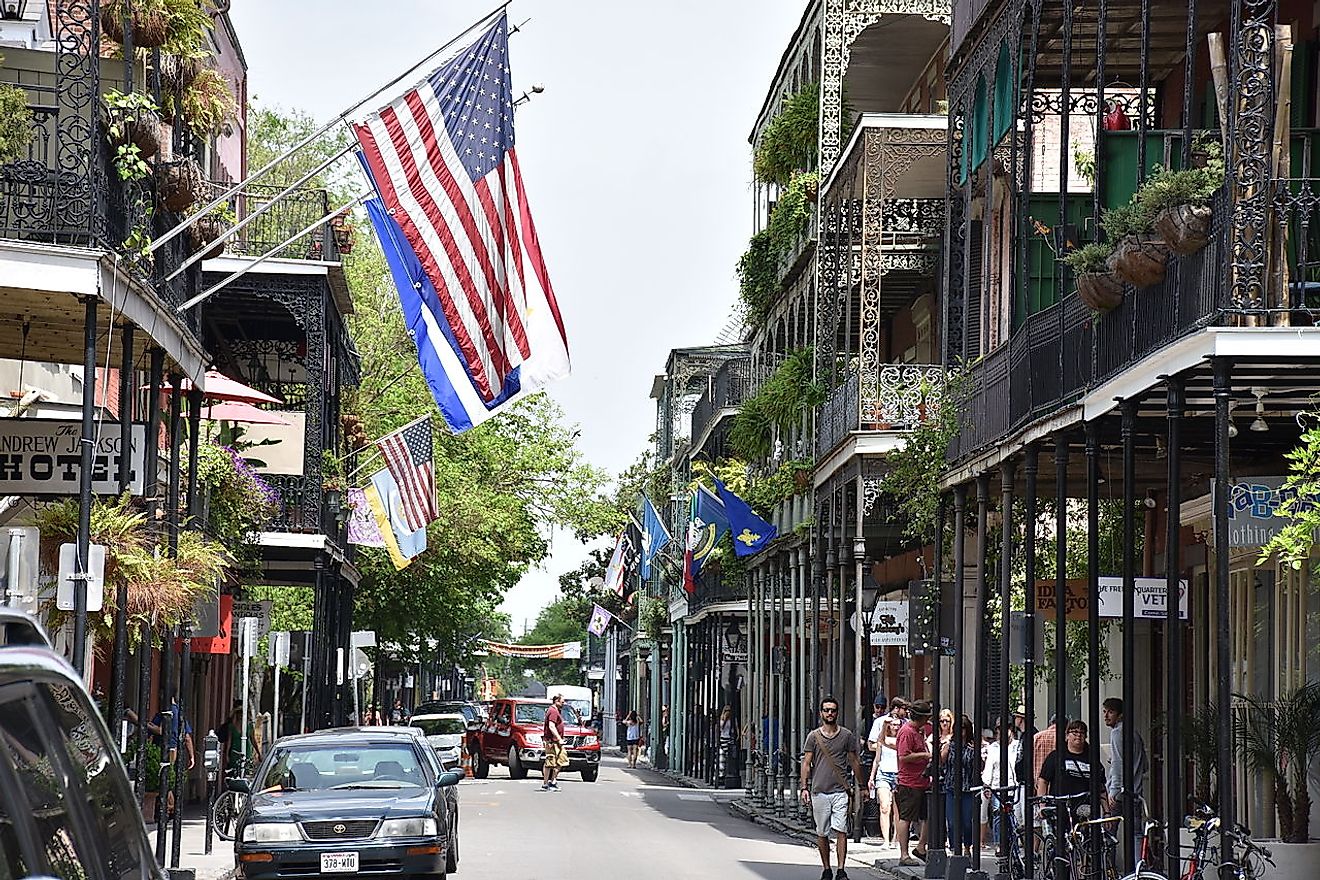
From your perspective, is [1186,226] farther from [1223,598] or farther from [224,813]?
[224,813]

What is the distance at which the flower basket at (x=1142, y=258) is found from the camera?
48.1 ft

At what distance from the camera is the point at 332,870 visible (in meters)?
17.2

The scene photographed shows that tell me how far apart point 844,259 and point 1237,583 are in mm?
11237

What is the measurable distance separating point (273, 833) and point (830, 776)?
244 inches

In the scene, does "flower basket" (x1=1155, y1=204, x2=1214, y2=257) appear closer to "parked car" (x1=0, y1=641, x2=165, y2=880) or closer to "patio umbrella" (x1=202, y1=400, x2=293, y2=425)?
"parked car" (x1=0, y1=641, x2=165, y2=880)

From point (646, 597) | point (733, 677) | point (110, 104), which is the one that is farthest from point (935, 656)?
point (646, 597)

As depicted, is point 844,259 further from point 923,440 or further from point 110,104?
point 110,104

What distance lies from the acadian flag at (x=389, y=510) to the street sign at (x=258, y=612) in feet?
7.15

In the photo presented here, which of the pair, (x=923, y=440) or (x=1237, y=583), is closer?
(x=1237, y=583)

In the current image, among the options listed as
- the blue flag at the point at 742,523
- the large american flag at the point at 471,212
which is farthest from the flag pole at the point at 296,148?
the blue flag at the point at 742,523

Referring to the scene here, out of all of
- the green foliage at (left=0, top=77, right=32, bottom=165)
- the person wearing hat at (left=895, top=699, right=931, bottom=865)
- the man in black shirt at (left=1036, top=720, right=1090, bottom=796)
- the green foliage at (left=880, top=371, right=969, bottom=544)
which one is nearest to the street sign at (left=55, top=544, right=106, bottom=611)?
the green foliage at (left=0, top=77, right=32, bottom=165)

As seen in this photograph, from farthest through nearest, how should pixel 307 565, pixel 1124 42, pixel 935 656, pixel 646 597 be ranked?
1. pixel 646 597
2. pixel 307 565
3. pixel 935 656
4. pixel 1124 42

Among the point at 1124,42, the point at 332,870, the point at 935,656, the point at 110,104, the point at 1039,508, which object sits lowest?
the point at 332,870

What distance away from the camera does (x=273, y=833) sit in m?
17.3
